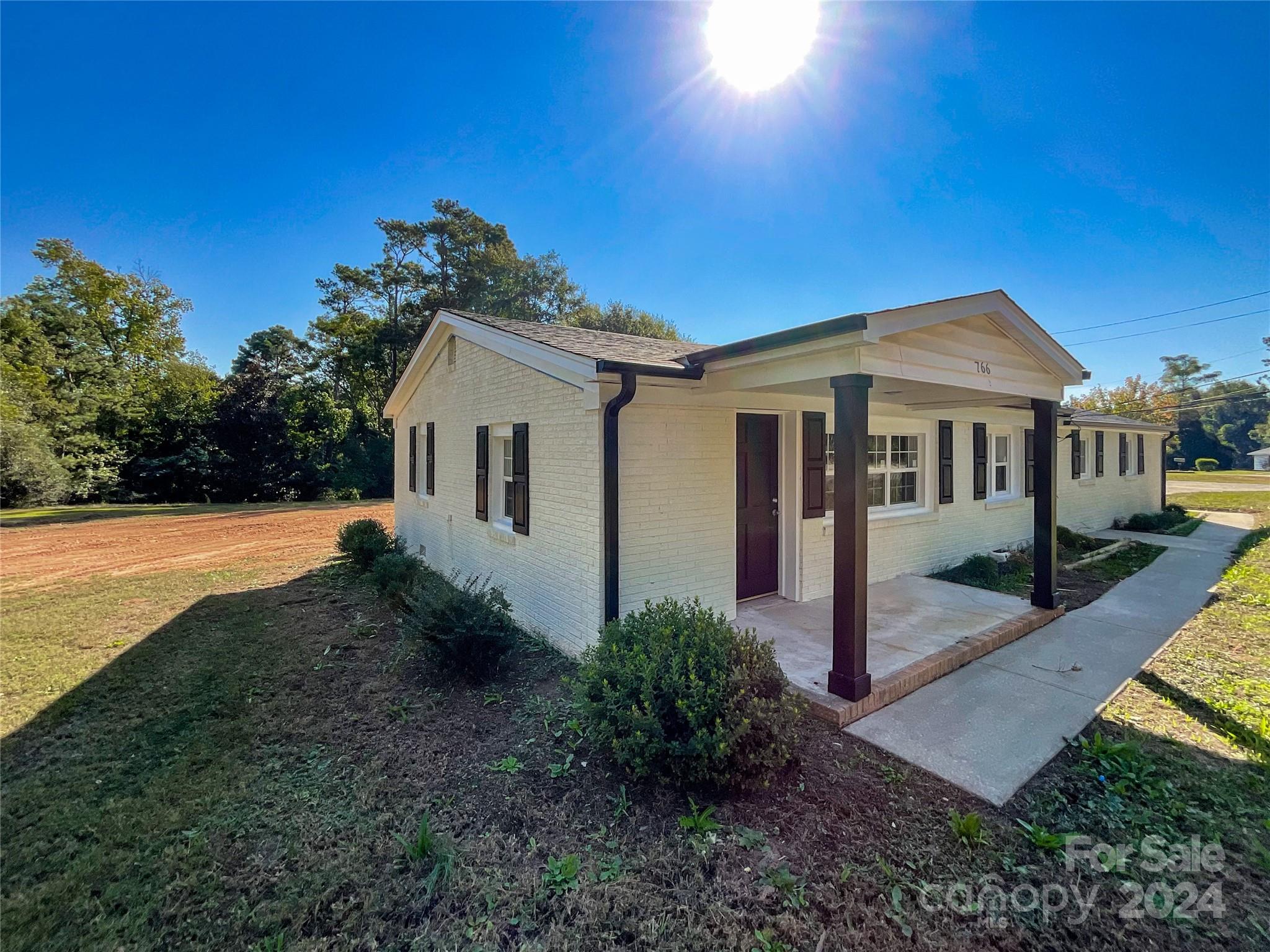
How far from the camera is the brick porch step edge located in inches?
150

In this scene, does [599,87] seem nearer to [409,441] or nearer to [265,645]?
[409,441]

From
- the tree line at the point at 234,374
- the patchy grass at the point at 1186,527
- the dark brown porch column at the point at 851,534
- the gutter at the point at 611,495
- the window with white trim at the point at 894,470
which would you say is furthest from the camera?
the tree line at the point at 234,374

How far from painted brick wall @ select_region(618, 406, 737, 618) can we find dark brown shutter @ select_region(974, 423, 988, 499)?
5762mm

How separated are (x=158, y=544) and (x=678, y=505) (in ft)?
44.3

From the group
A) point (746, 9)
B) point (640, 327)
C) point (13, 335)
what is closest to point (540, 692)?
point (746, 9)

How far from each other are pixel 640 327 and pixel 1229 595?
87.3 feet

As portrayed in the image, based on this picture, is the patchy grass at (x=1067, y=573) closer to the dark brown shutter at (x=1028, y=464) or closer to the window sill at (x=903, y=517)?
the window sill at (x=903, y=517)

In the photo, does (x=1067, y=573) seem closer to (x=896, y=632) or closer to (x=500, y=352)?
(x=896, y=632)

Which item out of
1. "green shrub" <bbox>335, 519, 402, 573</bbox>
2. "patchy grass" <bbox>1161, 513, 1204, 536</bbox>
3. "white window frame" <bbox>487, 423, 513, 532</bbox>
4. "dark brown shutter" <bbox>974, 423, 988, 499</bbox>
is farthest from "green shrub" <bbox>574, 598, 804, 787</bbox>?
"patchy grass" <bbox>1161, 513, 1204, 536</bbox>

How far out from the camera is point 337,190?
12.9m

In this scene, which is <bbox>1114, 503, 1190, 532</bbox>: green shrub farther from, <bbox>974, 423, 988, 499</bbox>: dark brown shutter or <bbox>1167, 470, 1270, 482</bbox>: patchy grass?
<bbox>1167, 470, 1270, 482</bbox>: patchy grass

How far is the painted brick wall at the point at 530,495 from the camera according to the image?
4.80 metres

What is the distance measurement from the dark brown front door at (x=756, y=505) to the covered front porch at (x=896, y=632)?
0.32 meters

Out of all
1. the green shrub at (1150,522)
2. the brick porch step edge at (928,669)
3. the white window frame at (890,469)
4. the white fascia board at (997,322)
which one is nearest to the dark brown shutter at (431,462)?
the white window frame at (890,469)
